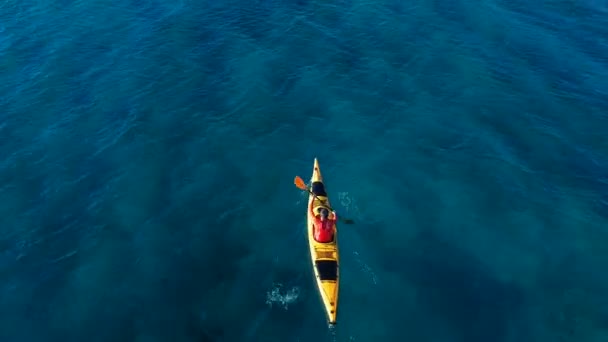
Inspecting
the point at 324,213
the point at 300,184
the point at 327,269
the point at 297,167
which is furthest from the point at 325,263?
the point at 297,167

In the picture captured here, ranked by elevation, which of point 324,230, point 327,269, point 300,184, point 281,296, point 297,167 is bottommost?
point 281,296

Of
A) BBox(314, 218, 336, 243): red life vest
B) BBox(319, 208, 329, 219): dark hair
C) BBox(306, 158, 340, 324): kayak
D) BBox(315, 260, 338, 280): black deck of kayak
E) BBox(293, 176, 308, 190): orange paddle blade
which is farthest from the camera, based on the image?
BBox(293, 176, 308, 190): orange paddle blade

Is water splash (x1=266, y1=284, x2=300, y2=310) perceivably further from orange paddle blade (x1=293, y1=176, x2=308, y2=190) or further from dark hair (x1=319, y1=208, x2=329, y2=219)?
orange paddle blade (x1=293, y1=176, x2=308, y2=190)

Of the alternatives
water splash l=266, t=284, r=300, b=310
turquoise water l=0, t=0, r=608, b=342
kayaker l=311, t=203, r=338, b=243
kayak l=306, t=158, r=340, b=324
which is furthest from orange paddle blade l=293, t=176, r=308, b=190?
water splash l=266, t=284, r=300, b=310

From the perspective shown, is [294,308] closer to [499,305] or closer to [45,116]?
[499,305]

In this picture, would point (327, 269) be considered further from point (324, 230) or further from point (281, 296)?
point (281, 296)

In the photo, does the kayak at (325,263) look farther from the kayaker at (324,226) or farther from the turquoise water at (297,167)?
the turquoise water at (297,167)

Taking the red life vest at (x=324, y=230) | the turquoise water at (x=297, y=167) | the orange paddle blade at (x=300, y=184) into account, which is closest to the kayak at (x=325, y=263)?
the red life vest at (x=324, y=230)
